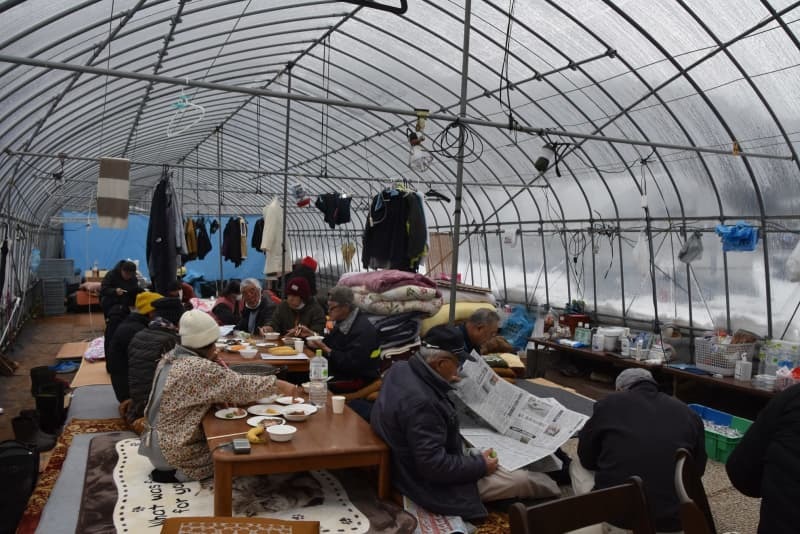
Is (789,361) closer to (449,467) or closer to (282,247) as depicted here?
(449,467)

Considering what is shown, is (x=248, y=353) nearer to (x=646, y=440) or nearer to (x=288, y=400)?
(x=288, y=400)

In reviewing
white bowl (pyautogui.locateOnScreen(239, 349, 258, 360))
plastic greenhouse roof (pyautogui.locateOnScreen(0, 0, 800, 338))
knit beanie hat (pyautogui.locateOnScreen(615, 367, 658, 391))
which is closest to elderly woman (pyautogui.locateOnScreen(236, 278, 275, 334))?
white bowl (pyautogui.locateOnScreen(239, 349, 258, 360))

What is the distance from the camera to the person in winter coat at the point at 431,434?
332 centimetres

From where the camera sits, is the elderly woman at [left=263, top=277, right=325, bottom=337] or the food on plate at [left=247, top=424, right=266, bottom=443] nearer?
the food on plate at [left=247, top=424, right=266, bottom=443]

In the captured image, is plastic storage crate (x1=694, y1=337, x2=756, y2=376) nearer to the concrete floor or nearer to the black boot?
the black boot

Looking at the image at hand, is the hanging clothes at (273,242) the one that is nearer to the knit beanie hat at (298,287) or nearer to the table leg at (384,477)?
the knit beanie hat at (298,287)

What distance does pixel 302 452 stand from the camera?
10.5 ft

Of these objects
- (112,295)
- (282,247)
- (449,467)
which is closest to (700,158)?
(282,247)

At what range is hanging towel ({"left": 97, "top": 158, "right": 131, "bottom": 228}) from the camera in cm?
597

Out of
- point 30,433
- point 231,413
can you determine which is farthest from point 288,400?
point 30,433

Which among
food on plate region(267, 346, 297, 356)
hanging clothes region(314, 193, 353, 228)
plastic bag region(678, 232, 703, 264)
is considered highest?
hanging clothes region(314, 193, 353, 228)

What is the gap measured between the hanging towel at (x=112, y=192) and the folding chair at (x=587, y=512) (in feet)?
17.2

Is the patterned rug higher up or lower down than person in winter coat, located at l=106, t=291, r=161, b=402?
lower down

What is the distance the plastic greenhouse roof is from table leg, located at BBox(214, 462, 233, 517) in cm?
314
